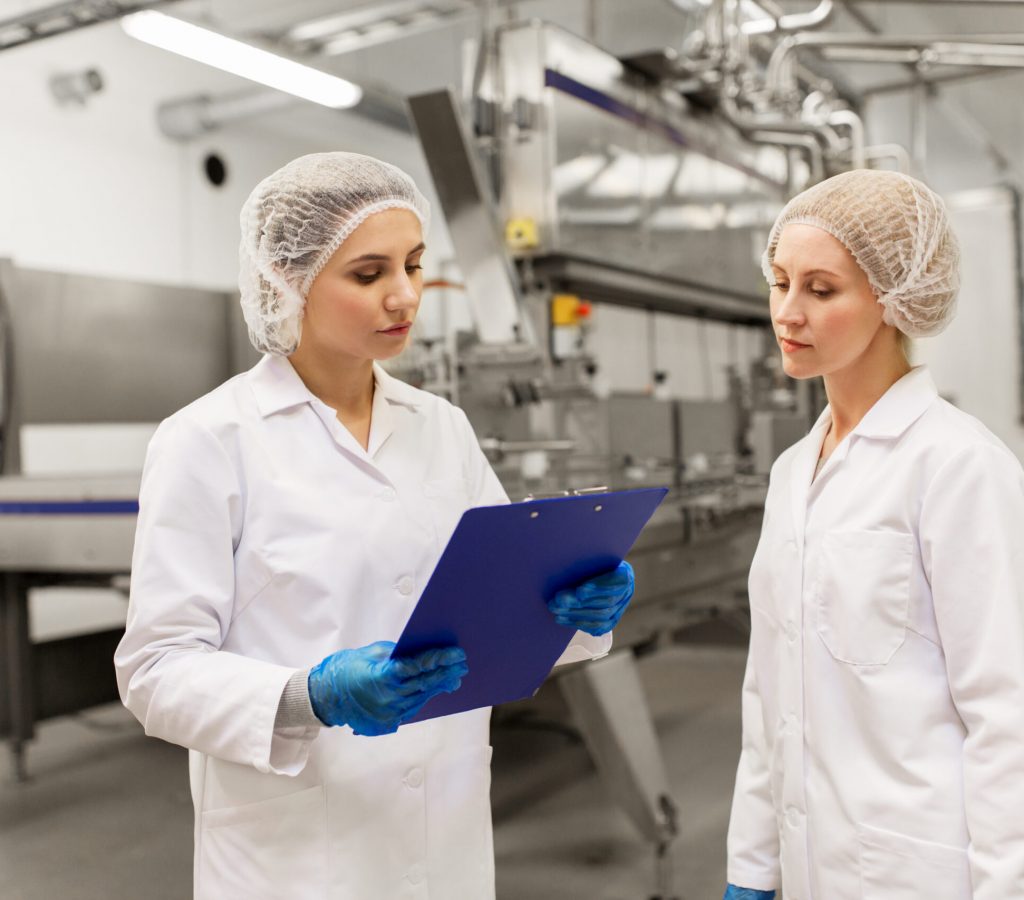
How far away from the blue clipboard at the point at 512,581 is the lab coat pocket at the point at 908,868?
40 cm

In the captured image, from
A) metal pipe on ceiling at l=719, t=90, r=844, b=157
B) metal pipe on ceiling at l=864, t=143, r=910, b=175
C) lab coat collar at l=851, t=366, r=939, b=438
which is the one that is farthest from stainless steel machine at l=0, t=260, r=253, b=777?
metal pipe on ceiling at l=864, t=143, r=910, b=175

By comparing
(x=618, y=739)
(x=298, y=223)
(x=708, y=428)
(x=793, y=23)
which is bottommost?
(x=618, y=739)

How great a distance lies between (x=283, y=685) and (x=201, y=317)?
4184 millimetres

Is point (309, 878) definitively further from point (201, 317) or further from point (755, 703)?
point (201, 317)

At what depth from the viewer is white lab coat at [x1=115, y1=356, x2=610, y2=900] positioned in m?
1.06

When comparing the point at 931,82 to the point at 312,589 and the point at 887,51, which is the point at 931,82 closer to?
the point at 887,51

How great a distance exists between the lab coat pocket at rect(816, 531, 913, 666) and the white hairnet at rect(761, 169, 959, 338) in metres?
0.27

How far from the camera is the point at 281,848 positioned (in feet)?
3.68

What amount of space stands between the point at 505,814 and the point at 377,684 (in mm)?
2387

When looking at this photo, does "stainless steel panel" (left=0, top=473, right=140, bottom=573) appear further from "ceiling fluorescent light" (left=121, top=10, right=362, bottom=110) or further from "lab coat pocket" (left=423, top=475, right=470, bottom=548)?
"ceiling fluorescent light" (left=121, top=10, right=362, bottom=110)

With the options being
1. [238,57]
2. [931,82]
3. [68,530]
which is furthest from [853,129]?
[68,530]

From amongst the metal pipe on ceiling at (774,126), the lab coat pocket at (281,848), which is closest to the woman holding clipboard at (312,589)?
the lab coat pocket at (281,848)

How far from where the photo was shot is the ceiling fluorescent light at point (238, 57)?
430 centimetres

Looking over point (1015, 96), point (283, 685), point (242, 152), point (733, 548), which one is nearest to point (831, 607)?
point (283, 685)
